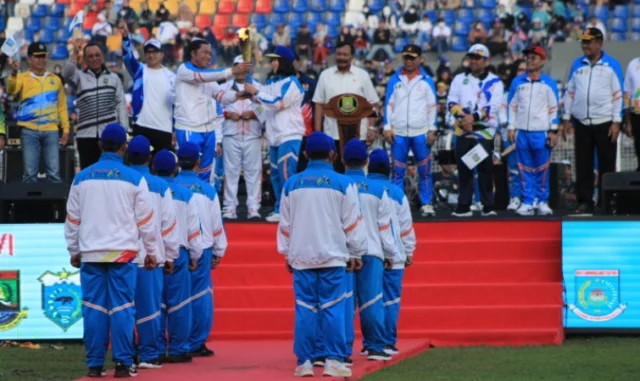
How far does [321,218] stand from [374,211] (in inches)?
49.4

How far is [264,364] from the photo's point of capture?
12.5 meters

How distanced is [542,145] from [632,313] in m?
3.05

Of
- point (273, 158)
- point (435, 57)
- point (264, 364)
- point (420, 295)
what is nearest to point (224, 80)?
point (273, 158)

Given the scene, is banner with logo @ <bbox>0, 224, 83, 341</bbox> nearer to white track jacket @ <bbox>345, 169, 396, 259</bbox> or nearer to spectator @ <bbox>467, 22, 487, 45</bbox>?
white track jacket @ <bbox>345, 169, 396, 259</bbox>

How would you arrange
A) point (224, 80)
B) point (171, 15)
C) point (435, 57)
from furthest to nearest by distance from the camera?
point (171, 15), point (435, 57), point (224, 80)

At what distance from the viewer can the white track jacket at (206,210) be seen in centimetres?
1290

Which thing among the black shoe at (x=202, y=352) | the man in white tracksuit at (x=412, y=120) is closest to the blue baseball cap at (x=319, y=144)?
the black shoe at (x=202, y=352)

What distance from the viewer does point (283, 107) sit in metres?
16.8

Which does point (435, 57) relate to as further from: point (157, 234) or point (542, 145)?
point (157, 234)

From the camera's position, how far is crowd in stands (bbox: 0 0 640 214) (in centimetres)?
3038

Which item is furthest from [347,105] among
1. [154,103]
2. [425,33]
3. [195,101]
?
[425,33]

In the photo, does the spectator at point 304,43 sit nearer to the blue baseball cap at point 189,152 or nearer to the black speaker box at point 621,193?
the black speaker box at point 621,193

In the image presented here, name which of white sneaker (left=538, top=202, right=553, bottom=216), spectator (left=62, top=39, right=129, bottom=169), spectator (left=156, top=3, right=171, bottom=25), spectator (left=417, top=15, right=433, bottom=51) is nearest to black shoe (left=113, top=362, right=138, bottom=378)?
spectator (left=62, top=39, right=129, bottom=169)

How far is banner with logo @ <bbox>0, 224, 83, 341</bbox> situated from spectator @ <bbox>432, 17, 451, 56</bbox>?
17614 millimetres
